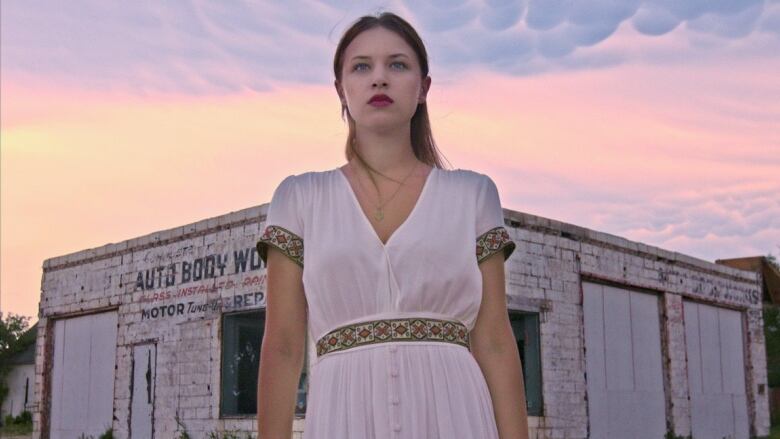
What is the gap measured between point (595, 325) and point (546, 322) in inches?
63.4

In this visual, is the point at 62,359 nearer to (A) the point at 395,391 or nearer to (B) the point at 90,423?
(B) the point at 90,423

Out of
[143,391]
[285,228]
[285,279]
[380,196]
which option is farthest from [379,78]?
[143,391]

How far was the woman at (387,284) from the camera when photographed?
2.26m

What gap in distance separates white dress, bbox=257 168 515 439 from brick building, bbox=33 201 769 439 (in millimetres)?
10781

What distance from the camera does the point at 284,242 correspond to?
2.39 metres

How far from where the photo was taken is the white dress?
2236 mm

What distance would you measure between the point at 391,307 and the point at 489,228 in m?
0.35

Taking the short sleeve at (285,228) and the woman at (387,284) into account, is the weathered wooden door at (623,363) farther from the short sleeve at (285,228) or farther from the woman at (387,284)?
the short sleeve at (285,228)

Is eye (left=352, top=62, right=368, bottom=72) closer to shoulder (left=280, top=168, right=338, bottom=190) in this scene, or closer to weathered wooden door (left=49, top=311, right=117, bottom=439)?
shoulder (left=280, top=168, right=338, bottom=190)

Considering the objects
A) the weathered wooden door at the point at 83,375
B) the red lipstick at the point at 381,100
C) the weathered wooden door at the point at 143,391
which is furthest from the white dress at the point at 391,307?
the weathered wooden door at the point at 83,375

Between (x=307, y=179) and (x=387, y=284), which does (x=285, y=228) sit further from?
(x=387, y=284)

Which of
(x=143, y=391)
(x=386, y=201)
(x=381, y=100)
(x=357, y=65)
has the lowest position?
(x=143, y=391)

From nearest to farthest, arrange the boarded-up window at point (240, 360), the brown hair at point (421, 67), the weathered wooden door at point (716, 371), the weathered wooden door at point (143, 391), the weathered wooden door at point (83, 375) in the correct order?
1. the brown hair at point (421, 67)
2. the boarded-up window at point (240, 360)
3. the weathered wooden door at point (143, 391)
4. the weathered wooden door at point (83, 375)
5. the weathered wooden door at point (716, 371)

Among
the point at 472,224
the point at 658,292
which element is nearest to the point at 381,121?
the point at 472,224
